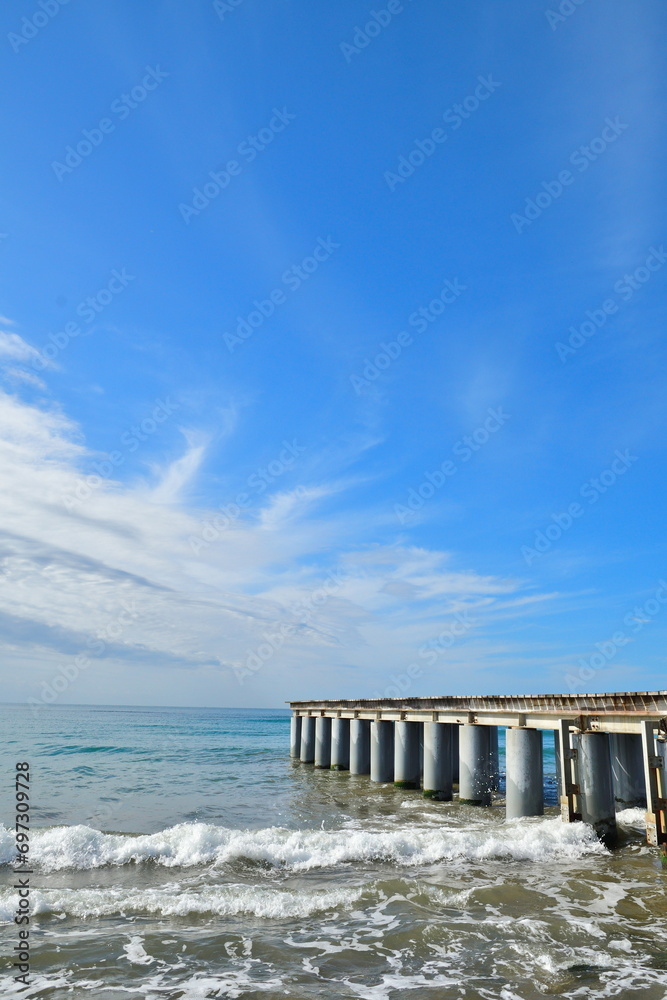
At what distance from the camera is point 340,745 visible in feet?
94.2

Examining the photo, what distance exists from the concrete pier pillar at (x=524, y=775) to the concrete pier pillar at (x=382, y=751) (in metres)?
9.07

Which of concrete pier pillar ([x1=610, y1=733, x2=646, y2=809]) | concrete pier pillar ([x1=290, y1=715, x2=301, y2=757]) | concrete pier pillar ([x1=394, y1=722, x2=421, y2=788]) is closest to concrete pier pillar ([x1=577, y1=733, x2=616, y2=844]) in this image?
concrete pier pillar ([x1=610, y1=733, x2=646, y2=809])

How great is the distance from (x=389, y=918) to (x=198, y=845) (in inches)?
205

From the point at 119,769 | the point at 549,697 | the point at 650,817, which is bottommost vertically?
the point at 119,769

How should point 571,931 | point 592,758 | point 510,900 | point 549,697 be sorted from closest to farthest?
point 571,931, point 510,900, point 592,758, point 549,697

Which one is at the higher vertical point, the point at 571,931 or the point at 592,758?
the point at 592,758

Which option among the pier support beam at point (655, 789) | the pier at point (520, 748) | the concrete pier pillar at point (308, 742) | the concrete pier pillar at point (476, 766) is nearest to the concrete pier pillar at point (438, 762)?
the pier at point (520, 748)

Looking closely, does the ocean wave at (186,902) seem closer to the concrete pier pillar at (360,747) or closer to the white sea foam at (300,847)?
the white sea foam at (300,847)

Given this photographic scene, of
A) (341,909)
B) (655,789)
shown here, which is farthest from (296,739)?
(341,909)

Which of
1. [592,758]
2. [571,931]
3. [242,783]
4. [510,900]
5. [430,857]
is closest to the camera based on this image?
[571,931]

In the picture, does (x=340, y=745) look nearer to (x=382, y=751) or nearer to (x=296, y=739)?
(x=382, y=751)

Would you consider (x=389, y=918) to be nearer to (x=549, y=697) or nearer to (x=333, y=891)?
(x=333, y=891)

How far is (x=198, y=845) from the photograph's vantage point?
12891mm

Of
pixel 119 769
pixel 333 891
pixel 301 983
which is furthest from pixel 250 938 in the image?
pixel 119 769
